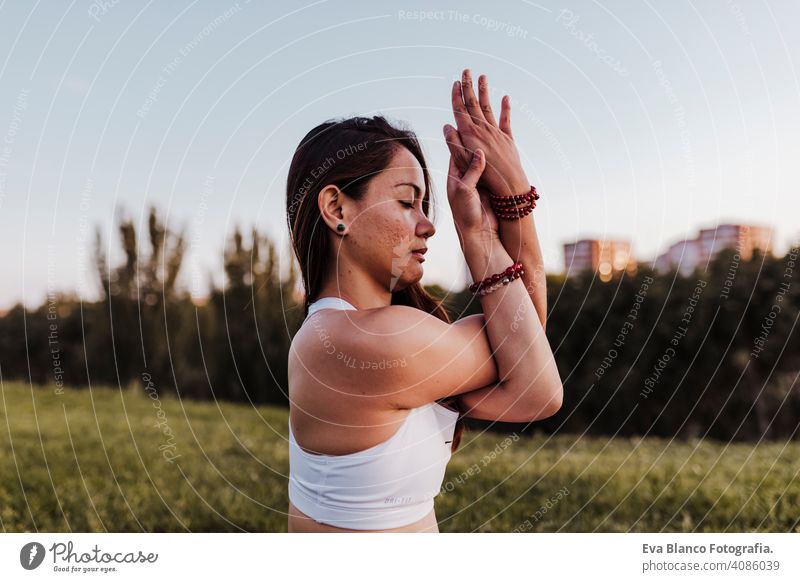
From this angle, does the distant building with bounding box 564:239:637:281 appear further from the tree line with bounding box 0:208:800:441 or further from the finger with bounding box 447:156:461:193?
the finger with bounding box 447:156:461:193

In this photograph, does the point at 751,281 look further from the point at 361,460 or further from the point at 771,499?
the point at 361,460

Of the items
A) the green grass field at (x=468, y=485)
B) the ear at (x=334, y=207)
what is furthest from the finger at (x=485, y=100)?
the green grass field at (x=468, y=485)

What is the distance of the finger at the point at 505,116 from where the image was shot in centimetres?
223

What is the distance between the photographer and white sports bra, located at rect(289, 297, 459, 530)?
205 centimetres

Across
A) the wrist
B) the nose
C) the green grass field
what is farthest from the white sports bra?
the green grass field

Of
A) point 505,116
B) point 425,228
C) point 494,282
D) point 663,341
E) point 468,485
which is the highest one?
point 505,116

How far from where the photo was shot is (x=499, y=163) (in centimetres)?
212

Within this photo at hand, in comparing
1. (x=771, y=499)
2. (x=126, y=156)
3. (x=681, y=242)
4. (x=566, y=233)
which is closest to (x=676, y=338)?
(x=681, y=242)

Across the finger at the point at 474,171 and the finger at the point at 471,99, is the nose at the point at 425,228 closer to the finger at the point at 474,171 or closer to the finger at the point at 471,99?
the finger at the point at 474,171

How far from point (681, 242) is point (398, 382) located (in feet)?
20.8

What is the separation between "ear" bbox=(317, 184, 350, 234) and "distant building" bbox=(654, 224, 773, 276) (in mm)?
5829

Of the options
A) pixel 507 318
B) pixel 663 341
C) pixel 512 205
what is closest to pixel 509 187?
pixel 512 205

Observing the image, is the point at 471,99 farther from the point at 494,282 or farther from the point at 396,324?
the point at 396,324

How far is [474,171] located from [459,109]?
0.82ft
